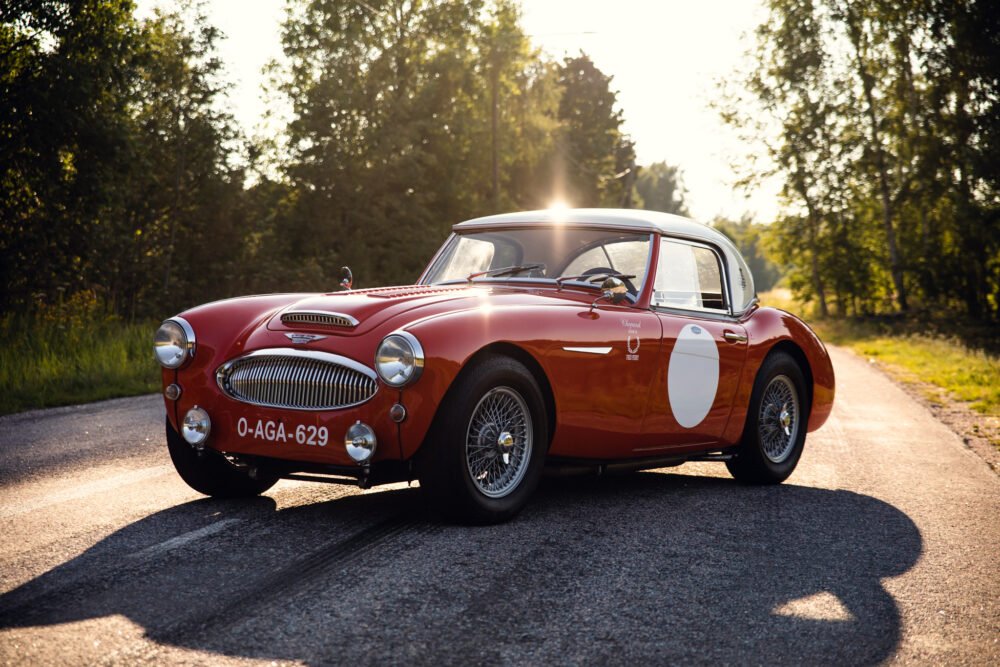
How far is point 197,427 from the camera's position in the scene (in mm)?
4879

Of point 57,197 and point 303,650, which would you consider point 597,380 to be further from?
point 57,197

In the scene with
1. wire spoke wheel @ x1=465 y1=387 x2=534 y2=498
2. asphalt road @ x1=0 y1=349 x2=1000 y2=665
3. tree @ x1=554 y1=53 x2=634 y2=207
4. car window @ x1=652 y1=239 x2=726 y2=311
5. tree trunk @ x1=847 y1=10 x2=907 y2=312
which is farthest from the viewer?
tree @ x1=554 y1=53 x2=634 y2=207

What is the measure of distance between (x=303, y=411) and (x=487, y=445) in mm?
855

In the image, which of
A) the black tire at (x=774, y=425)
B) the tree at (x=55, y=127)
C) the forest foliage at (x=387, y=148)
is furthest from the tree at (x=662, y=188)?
the black tire at (x=774, y=425)

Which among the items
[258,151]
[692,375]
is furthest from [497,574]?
[258,151]

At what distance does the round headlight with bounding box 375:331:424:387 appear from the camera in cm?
446

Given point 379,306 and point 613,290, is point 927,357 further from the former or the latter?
point 379,306

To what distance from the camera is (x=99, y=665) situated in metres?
2.89

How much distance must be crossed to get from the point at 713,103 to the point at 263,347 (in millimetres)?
39459

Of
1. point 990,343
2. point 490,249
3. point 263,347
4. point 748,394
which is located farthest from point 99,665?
point 990,343

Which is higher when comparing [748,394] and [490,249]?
[490,249]

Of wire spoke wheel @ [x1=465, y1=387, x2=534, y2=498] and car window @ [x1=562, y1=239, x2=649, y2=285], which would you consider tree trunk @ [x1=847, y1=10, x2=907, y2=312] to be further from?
wire spoke wheel @ [x1=465, y1=387, x2=534, y2=498]

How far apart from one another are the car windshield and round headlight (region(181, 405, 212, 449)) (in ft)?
6.57

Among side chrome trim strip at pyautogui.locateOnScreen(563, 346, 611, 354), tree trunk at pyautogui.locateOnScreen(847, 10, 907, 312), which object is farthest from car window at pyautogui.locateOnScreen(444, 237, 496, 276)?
tree trunk at pyautogui.locateOnScreen(847, 10, 907, 312)
